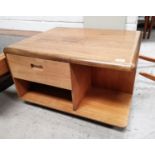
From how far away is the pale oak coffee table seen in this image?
704mm

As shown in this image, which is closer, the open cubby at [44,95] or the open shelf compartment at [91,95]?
the open shelf compartment at [91,95]

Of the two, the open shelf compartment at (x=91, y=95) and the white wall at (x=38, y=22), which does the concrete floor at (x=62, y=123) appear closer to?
the open shelf compartment at (x=91, y=95)

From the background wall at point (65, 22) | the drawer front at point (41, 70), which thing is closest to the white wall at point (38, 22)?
the background wall at point (65, 22)

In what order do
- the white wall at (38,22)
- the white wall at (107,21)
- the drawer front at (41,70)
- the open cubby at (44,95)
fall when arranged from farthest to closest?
the white wall at (38,22)
the white wall at (107,21)
the open cubby at (44,95)
the drawer front at (41,70)

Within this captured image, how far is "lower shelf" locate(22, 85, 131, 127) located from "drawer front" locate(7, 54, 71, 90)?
18cm

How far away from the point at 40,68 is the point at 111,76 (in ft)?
1.50

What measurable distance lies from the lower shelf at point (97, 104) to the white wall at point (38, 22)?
95 cm

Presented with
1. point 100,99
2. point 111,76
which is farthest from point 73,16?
point 100,99

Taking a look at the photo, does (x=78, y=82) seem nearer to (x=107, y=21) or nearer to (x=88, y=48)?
(x=88, y=48)

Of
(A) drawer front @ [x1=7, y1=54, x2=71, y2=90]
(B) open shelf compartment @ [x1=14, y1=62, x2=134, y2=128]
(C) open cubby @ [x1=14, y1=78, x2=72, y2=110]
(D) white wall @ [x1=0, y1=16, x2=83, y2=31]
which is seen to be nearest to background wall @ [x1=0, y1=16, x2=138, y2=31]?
(D) white wall @ [x1=0, y1=16, x2=83, y2=31]

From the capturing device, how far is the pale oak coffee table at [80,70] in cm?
70

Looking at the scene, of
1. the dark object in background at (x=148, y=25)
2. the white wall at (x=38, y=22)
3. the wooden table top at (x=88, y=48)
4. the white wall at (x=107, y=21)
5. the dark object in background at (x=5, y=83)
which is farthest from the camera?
the dark object in background at (x=148, y=25)

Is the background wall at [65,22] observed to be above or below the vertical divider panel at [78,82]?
above
